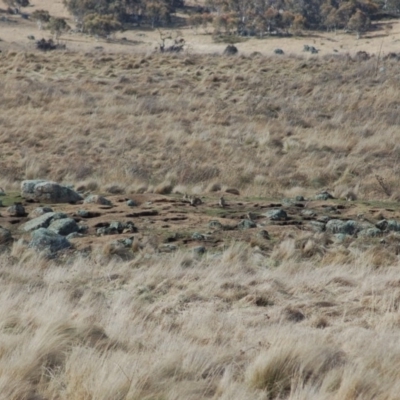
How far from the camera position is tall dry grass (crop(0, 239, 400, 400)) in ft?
10.5

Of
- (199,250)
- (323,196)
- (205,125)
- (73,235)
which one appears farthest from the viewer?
(205,125)

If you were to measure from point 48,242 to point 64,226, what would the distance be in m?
0.92

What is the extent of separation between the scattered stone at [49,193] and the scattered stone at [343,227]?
15.1ft

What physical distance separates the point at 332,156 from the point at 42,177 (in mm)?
7162

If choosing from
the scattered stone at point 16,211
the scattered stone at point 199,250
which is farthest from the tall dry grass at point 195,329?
the scattered stone at point 16,211

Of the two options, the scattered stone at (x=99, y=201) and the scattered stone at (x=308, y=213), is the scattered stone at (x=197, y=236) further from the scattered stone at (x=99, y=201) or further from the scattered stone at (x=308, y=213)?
the scattered stone at (x=99, y=201)

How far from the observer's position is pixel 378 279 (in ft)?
20.0

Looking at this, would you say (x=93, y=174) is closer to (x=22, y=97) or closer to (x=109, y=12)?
(x=22, y=97)

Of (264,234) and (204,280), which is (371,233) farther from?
(204,280)

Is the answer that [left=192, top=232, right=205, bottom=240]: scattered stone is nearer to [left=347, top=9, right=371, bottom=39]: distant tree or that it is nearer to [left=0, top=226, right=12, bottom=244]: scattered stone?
[left=0, top=226, right=12, bottom=244]: scattered stone

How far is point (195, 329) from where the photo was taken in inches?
172

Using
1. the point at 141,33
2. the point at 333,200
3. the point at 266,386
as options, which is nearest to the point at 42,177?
the point at 333,200

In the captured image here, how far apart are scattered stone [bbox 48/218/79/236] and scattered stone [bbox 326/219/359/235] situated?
382cm

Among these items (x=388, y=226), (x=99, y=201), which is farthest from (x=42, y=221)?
(x=388, y=226)
